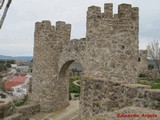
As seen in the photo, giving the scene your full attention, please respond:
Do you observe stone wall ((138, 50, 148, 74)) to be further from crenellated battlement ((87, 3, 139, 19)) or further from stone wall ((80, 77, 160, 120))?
stone wall ((80, 77, 160, 120))

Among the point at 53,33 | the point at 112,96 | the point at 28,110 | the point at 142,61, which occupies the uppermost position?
the point at 53,33

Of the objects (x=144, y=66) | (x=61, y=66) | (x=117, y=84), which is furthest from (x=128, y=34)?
(x=144, y=66)

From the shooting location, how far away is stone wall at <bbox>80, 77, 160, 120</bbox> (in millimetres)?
8539

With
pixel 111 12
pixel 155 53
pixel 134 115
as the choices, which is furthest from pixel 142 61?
pixel 134 115

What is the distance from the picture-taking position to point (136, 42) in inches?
479

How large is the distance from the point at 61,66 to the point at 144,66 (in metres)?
17.4

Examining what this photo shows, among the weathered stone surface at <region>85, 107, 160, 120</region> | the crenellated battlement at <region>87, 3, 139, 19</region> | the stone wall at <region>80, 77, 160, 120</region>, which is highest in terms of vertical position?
the crenellated battlement at <region>87, 3, 139, 19</region>

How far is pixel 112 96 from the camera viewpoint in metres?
9.37

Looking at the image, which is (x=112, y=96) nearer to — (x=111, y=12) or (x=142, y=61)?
(x=111, y=12)

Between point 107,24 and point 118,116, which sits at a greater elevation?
point 107,24

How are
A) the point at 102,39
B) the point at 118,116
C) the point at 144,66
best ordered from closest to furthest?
the point at 118,116 → the point at 102,39 → the point at 144,66

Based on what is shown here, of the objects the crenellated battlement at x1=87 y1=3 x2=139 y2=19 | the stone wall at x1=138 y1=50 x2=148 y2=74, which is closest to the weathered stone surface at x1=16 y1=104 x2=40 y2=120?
the crenellated battlement at x1=87 y1=3 x2=139 y2=19

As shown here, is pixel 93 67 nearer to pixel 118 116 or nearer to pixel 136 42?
pixel 136 42

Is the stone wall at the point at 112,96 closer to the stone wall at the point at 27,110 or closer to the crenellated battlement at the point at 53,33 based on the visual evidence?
the stone wall at the point at 27,110
